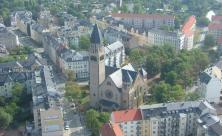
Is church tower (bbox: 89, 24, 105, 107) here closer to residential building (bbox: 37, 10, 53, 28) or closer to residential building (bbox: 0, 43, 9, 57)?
residential building (bbox: 0, 43, 9, 57)

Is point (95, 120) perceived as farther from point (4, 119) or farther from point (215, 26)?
point (215, 26)

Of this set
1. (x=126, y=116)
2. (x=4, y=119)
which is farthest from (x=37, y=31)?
(x=126, y=116)

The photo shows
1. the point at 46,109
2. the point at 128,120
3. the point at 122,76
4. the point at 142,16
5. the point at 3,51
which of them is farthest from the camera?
the point at 142,16

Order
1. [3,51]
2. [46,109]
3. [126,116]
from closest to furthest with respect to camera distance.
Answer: [46,109], [126,116], [3,51]

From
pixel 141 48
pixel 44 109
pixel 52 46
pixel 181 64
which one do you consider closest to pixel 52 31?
pixel 52 46

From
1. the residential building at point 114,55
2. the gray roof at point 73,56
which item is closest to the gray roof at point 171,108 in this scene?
the residential building at point 114,55
